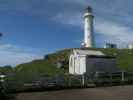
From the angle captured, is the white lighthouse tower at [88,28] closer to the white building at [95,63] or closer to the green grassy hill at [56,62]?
the green grassy hill at [56,62]

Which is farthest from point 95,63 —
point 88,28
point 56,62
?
point 88,28

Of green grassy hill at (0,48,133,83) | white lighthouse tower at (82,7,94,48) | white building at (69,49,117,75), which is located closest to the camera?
white building at (69,49,117,75)

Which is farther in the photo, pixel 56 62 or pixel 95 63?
pixel 56 62

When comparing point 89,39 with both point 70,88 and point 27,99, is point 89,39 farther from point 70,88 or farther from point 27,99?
point 27,99

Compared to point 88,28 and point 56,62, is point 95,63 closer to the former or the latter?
point 56,62

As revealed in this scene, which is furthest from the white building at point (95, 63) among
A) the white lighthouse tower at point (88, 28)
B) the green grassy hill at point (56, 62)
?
the white lighthouse tower at point (88, 28)

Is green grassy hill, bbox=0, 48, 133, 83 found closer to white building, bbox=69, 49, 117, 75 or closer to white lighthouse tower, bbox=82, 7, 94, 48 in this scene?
white lighthouse tower, bbox=82, 7, 94, 48

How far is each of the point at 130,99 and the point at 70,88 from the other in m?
7.00

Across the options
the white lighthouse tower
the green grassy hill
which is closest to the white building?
the green grassy hill

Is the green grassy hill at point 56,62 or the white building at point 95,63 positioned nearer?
the white building at point 95,63

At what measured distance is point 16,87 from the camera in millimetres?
20859

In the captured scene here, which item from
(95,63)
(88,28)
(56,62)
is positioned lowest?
(95,63)

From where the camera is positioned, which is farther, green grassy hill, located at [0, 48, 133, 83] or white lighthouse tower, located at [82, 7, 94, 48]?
white lighthouse tower, located at [82, 7, 94, 48]

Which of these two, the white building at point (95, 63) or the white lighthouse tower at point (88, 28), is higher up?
the white lighthouse tower at point (88, 28)
